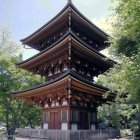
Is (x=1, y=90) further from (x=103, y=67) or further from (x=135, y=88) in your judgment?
(x=135, y=88)

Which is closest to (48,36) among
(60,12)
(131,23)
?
(60,12)

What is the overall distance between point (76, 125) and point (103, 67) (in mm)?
7054

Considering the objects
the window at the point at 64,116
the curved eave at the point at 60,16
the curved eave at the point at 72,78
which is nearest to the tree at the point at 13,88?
the curved eave at the point at 60,16

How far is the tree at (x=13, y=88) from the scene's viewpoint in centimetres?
2803

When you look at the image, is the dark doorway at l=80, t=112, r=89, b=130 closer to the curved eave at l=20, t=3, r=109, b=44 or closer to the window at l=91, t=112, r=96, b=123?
the window at l=91, t=112, r=96, b=123

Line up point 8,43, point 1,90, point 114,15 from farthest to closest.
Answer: point 8,43 → point 1,90 → point 114,15

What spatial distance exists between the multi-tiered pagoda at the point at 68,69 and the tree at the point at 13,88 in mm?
6265

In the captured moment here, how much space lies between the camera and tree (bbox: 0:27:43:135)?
28.0 meters

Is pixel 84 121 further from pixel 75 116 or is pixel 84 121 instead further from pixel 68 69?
pixel 68 69

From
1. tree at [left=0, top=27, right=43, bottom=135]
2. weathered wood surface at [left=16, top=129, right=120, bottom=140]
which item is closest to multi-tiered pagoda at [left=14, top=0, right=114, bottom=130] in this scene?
weathered wood surface at [left=16, top=129, right=120, bottom=140]

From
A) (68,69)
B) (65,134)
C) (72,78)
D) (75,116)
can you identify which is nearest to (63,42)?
(68,69)

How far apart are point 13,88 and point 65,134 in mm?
15561

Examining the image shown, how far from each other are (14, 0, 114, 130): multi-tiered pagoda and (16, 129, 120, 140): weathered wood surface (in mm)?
1765

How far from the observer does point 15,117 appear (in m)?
30.6
